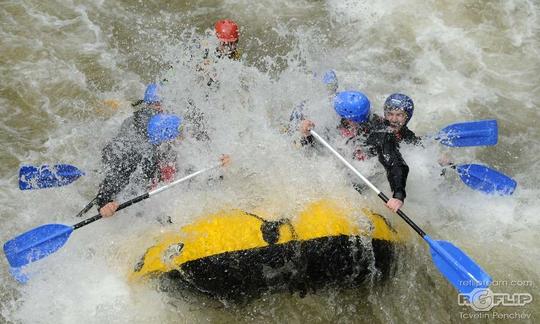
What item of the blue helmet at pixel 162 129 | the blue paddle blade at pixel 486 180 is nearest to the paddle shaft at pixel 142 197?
the blue helmet at pixel 162 129

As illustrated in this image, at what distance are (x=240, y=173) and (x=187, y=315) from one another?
135 centimetres

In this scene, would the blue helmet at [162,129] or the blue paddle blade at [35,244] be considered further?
the blue helmet at [162,129]

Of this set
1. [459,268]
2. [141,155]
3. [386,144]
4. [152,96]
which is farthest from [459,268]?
[152,96]

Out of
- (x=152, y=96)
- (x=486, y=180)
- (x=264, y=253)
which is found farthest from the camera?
(x=486, y=180)

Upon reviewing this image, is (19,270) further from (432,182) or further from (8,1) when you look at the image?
(8,1)

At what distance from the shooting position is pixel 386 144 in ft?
14.9

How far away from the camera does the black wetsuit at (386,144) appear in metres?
4.36

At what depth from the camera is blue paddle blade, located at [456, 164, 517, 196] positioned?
16.3ft

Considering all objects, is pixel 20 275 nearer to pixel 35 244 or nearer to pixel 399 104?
pixel 35 244

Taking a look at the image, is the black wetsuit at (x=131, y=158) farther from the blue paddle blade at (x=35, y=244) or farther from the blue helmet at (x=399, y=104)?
the blue helmet at (x=399, y=104)

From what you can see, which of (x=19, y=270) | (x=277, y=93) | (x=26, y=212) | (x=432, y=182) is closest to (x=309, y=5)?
(x=277, y=93)

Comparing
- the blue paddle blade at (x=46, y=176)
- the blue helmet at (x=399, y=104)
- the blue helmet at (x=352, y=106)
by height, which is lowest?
the blue paddle blade at (x=46, y=176)

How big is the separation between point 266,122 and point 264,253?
1.66m

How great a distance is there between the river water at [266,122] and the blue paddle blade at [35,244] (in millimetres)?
202
